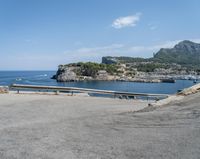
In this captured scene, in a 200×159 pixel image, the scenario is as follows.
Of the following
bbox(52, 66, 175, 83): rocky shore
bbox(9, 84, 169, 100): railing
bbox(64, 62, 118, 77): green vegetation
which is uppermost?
bbox(64, 62, 118, 77): green vegetation

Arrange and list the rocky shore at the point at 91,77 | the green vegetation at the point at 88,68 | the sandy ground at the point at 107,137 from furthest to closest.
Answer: the green vegetation at the point at 88,68
the rocky shore at the point at 91,77
the sandy ground at the point at 107,137

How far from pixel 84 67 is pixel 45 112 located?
574 ft

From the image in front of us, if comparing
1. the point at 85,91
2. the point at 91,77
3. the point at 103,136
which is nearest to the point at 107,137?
the point at 103,136

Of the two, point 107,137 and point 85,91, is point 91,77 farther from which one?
point 107,137

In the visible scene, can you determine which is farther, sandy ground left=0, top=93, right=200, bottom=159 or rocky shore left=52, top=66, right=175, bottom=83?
rocky shore left=52, top=66, right=175, bottom=83

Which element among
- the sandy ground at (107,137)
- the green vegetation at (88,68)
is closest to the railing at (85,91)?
the sandy ground at (107,137)

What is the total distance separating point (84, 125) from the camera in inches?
364

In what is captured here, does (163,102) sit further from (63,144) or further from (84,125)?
(63,144)

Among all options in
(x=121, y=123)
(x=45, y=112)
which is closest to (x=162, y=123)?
(x=121, y=123)

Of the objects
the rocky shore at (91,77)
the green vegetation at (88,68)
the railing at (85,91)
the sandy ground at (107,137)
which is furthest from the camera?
the green vegetation at (88,68)

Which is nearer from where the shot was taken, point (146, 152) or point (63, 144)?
point (146, 152)

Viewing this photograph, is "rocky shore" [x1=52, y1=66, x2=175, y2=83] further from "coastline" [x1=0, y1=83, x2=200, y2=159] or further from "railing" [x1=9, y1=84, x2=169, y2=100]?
"coastline" [x1=0, y1=83, x2=200, y2=159]

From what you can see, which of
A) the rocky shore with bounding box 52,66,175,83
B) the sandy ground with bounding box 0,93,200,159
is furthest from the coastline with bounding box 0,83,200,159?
the rocky shore with bounding box 52,66,175,83

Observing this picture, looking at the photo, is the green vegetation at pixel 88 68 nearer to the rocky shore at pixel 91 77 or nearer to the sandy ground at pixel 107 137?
the rocky shore at pixel 91 77
